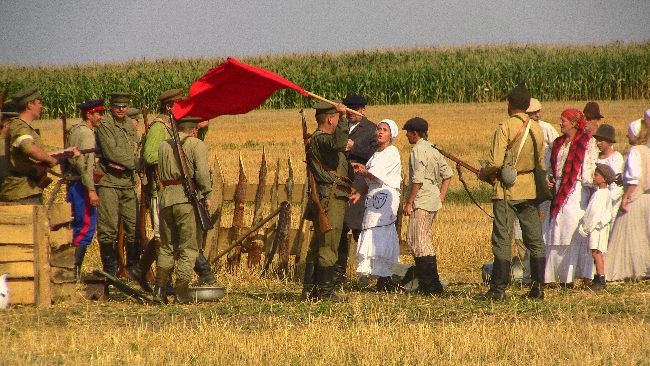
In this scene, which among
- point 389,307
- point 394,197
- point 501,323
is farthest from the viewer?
point 394,197

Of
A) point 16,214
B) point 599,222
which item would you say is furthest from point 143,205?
point 599,222

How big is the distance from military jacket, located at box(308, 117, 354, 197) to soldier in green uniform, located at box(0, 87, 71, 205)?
2.50 meters

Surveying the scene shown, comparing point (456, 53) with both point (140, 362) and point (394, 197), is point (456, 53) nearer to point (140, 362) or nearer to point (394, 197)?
point (394, 197)

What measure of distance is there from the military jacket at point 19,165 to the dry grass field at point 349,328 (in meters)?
1.20

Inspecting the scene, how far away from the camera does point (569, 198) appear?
13156mm

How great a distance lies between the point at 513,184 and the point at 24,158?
472 cm

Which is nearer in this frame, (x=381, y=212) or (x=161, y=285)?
(x=161, y=285)

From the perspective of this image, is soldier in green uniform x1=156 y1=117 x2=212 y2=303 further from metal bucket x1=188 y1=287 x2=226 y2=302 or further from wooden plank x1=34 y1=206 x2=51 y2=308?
wooden plank x1=34 y1=206 x2=51 y2=308

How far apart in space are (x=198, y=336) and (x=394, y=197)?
3962 millimetres

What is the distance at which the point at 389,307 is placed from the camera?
11.6 metres

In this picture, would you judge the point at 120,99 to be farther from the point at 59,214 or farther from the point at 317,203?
the point at 317,203

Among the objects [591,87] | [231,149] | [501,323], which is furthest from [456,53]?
[501,323]

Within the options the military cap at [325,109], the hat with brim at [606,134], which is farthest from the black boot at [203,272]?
the hat with brim at [606,134]

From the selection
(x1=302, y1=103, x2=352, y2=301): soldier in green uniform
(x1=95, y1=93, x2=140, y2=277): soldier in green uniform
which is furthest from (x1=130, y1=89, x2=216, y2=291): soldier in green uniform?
(x1=302, y1=103, x2=352, y2=301): soldier in green uniform
